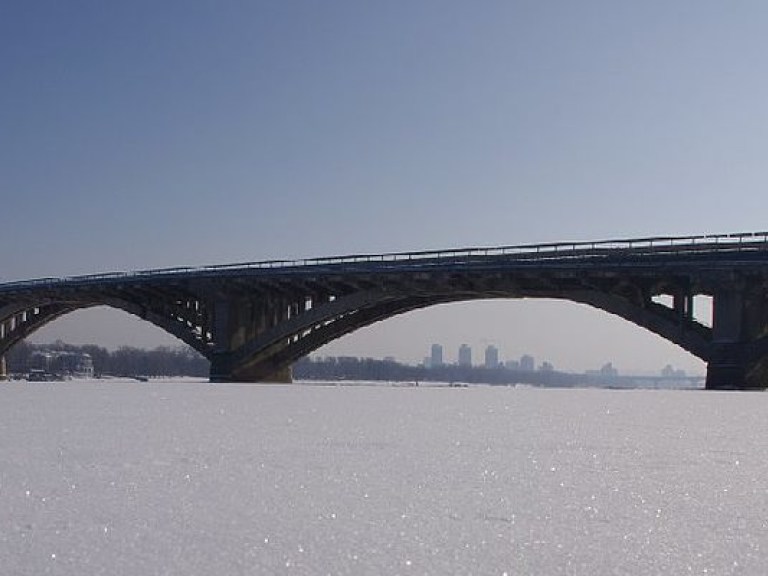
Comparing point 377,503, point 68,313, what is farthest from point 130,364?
point 377,503

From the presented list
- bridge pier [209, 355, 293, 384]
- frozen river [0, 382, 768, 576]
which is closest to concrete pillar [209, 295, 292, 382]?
bridge pier [209, 355, 293, 384]

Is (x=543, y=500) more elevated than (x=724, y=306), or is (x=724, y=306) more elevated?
(x=724, y=306)

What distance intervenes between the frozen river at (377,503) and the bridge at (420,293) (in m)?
29.9

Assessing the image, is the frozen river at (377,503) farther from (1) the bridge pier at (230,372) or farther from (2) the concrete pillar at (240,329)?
(2) the concrete pillar at (240,329)

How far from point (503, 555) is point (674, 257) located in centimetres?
3888

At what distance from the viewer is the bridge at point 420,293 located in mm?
38688

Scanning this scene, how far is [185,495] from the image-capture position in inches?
228

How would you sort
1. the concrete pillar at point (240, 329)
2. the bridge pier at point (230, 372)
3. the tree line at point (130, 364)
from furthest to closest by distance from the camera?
1. the tree line at point (130, 364)
2. the concrete pillar at point (240, 329)
3. the bridge pier at point (230, 372)

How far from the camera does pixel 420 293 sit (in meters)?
51.7

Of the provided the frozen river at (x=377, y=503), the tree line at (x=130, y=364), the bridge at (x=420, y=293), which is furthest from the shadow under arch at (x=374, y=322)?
the tree line at (x=130, y=364)

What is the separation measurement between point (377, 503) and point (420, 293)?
1816 inches

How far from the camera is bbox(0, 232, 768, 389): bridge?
38.7 meters

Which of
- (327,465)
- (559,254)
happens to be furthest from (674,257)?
(327,465)

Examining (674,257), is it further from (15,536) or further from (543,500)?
(15,536)
